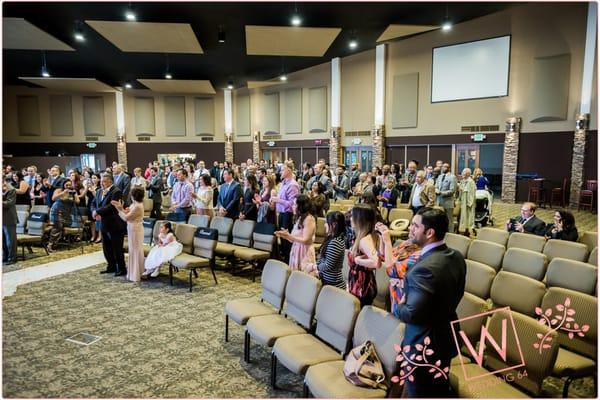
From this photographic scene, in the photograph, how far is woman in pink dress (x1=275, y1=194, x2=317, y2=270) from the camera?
4.38 metres

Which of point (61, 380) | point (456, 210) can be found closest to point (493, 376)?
point (61, 380)

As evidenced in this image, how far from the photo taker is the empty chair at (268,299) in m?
3.69

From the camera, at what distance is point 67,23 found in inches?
397

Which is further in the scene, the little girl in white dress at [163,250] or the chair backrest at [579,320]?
the little girl in white dress at [163,250]

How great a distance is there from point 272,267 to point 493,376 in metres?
2.16

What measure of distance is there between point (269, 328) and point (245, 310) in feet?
1.58

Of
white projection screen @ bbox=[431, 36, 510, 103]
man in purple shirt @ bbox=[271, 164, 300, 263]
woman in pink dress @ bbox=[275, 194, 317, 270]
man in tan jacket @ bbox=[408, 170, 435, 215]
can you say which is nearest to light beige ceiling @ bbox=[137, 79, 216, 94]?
white projection screen @ bbox=[431, 36, 510, 103]

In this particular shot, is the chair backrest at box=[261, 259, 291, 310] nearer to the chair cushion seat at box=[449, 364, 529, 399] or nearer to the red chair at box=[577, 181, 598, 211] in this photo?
the chair cushion seat at box=[449, 364, 529, 399]

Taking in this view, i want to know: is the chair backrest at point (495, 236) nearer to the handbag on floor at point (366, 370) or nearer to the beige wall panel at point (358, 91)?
the handbag on floor at point (366, 370)

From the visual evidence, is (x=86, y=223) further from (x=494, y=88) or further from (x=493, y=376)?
(x=494, y=88)

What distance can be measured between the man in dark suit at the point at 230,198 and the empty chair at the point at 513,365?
5002 mm

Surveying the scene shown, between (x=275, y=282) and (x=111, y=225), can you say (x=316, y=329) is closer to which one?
(x=275, y=282)

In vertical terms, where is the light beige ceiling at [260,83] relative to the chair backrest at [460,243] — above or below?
above

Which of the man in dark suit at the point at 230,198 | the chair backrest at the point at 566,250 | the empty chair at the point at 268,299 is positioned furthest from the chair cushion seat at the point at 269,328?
the man in dark suit at the point at 230,198
